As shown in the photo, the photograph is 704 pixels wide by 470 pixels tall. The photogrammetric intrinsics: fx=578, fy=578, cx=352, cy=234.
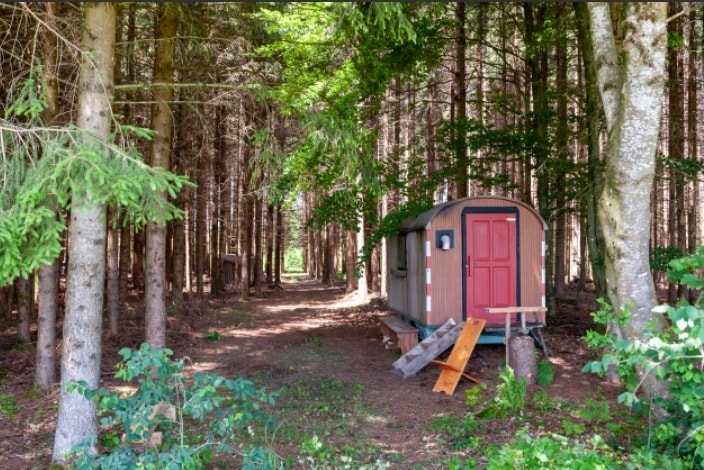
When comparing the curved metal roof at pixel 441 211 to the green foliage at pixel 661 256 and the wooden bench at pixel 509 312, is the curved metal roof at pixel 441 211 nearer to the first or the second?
the wooden bench at pixel 509 312

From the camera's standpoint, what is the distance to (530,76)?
47.2ft

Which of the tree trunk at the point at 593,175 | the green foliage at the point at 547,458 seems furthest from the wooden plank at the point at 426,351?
the green foliage at the point at 547,458

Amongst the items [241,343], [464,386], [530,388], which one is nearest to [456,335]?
[464,386]

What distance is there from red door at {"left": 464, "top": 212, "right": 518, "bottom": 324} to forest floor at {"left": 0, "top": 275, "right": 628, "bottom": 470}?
0.91 meters

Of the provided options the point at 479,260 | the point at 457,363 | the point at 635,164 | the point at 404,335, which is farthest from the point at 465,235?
the point at 635,164

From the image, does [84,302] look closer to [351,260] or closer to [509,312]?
[509,312]

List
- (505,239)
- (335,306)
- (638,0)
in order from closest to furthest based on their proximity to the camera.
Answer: (638,0) → (505,239) → (335,306)

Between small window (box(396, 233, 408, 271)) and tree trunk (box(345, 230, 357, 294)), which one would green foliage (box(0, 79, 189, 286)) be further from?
tree trunk (box(345, 230, 357, 294))

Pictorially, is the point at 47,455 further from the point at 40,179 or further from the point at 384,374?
the point at 384,374

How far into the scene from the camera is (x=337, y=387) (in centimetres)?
852

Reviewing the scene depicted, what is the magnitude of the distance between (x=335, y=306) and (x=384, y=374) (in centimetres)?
1008

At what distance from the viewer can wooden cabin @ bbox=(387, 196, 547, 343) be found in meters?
10.6

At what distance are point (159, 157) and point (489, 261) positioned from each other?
6.11 metres

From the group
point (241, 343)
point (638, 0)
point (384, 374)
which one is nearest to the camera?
point (638, 0)
